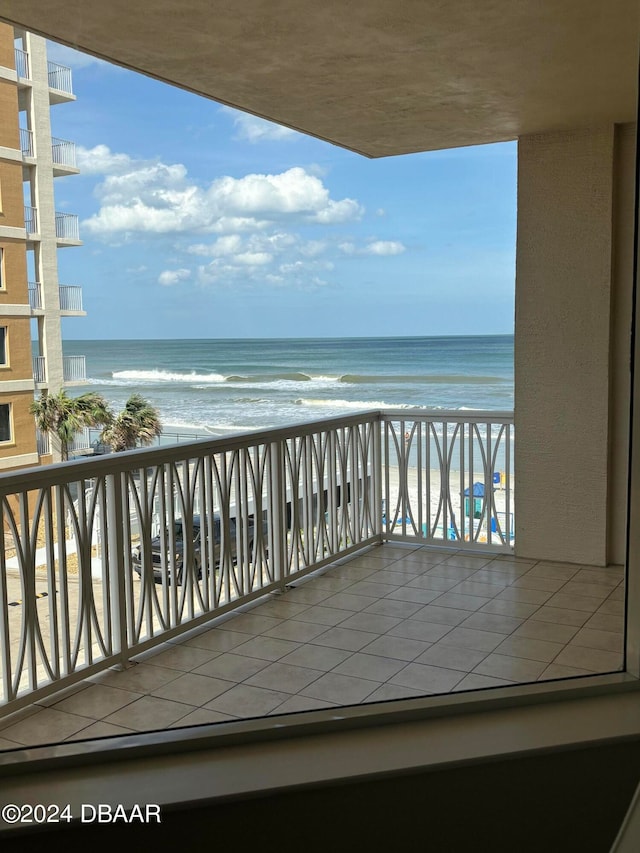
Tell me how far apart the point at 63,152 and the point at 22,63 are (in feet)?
0.67

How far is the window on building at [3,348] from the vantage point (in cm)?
162

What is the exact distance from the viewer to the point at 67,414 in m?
1.83

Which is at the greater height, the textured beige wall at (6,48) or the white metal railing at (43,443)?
the textured beige wall at (6,48)

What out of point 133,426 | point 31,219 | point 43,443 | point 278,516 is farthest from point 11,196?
point 278,516

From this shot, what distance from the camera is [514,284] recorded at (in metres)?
4.47

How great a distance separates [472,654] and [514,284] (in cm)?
224

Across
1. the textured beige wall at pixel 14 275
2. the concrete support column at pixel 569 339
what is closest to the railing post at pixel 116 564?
the textured beige wall at pixel 14 275

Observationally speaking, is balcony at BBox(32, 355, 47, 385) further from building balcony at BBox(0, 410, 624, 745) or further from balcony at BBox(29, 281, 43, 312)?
building balcony at BBox(0, 410, 624, 745)

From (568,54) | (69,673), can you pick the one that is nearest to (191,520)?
(69,673)

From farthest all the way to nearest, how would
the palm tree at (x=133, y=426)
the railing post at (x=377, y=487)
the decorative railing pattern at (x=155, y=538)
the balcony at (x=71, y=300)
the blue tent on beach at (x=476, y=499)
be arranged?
the railing post at (x=377, y=487) → the blue tent on beach at (x=476, y=499) → the decorative railing pattern at (x=155, y=538) → the palm tree at (x=133, y=426) → the balcony at (x=71, y=300)

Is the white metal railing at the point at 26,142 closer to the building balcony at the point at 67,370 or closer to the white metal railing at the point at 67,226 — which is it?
the white metal railing at the point at 67,226

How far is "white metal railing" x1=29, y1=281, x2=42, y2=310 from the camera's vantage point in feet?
5.67

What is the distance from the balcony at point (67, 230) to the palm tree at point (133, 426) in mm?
405

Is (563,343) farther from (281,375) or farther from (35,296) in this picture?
(35,296)
